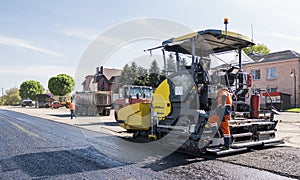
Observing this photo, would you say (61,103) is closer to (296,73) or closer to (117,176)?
(296,73)

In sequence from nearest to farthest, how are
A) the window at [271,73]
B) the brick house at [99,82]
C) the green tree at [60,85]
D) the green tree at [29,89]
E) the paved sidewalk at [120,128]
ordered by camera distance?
the paved sidewalk at [120,128] → the brick house at [99,82] → the window at [271,73] → the green tree at [60,85] → the green tree at [29,89]

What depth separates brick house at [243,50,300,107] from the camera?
2988 cm

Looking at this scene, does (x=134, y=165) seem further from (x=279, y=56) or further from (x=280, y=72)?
(x=279, y=56)

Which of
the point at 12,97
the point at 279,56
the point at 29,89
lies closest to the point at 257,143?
the point at 279,56

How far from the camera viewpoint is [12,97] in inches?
3076

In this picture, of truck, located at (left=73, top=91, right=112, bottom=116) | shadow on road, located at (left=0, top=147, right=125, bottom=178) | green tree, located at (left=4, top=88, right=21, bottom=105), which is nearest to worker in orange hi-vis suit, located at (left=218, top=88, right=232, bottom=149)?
shadow on road, located at (left=0, top=147, right=125, bottom=178)

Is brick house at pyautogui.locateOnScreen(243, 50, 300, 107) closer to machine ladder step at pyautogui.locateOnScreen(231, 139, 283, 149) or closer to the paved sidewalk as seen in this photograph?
the paved sidewalk

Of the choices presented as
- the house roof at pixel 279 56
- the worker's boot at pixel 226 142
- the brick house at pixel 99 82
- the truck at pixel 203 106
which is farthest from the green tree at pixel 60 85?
the worker's boot at pixel 226 142

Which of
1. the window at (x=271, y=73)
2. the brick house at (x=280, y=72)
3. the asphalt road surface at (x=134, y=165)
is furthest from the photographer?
the window at (x=271, y=73)

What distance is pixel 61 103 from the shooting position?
4241cm

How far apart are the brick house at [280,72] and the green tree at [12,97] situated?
65.8 m

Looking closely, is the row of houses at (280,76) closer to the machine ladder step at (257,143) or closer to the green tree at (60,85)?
the machine ladder step at (257,143)

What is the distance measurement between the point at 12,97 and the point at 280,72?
7049 cm

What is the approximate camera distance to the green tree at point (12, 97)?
77.8m
